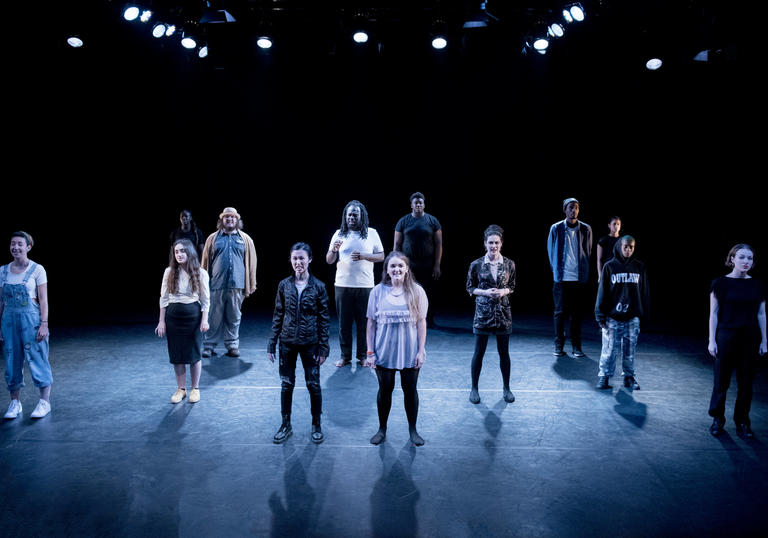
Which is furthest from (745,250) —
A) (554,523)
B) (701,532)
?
(554,523)

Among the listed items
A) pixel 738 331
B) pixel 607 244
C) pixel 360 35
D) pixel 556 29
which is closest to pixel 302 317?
pixel 738 331

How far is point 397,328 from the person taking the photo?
3.65 meters

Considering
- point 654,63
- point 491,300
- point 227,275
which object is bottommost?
point 491,300

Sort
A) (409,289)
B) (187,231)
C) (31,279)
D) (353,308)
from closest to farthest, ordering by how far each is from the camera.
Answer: (409,289), (31,279), (353,308), (187,231)

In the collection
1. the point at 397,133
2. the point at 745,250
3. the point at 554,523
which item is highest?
the point at 397,133

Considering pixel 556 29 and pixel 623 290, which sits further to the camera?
pixel 556 29

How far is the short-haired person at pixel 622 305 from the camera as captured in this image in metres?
4.87

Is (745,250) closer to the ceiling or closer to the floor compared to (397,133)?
closer to the floor

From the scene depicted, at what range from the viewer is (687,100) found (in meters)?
8.80

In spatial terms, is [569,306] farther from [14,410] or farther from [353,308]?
[14,410]

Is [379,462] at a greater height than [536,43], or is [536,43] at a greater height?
[536,43]

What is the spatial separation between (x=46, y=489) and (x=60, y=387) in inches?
83.8

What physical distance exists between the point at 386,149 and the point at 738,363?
22.0 ft

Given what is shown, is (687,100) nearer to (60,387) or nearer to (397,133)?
(397,133)
